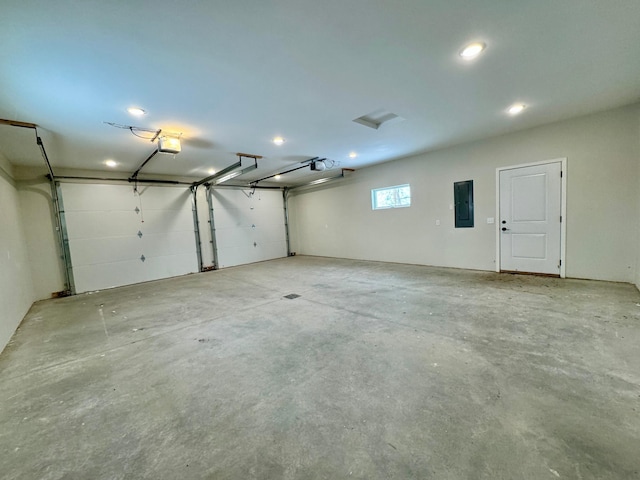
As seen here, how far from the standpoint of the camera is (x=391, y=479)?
124 cm

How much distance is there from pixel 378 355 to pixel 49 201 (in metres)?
7.37

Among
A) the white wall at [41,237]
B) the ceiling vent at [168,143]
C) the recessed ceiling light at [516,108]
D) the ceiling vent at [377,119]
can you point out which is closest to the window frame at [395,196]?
the ceiling vent at [377,119]

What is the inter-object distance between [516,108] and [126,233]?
330 inches

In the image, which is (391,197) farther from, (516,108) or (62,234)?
(62,234)

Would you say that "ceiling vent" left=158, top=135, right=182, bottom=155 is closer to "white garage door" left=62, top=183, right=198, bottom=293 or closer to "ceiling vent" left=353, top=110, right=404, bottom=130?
"ceiling vent" left=353, top=110, right=404, bottom=130

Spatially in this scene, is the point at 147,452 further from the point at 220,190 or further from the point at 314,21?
the point at 220,190

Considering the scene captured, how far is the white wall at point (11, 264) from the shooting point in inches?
131

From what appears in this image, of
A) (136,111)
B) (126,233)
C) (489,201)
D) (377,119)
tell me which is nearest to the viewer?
(136,111)

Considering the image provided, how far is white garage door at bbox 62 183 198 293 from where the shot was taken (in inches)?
229

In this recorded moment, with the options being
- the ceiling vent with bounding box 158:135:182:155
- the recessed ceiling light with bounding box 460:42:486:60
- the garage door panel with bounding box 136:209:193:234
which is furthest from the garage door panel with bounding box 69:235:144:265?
the recessed ceiling light with bounding box 460:42:486:60

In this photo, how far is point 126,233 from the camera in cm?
643

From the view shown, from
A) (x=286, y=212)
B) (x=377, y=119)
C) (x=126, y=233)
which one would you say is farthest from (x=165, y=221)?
(x=377, y=119)

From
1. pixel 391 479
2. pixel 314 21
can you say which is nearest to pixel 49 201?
pixel 314 21

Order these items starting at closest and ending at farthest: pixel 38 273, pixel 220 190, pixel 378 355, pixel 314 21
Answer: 1. pixel 314 21
2. pixel 378 355
3. pixel 38 273
4. pixel 220 190
